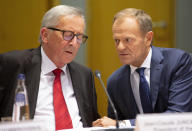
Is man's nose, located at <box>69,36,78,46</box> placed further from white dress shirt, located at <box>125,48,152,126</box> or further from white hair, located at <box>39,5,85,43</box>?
white dress shirt, located at <box>125,48,152,126</box>

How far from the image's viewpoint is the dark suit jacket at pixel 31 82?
6.00 feet

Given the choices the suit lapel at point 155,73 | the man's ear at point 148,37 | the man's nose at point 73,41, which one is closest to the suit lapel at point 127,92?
the suit lapel at point 155,73

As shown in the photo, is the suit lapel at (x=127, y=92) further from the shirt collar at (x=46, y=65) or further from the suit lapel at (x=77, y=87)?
the shirt collar at (x=46, y=65)

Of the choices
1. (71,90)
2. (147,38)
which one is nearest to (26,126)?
(71,90)

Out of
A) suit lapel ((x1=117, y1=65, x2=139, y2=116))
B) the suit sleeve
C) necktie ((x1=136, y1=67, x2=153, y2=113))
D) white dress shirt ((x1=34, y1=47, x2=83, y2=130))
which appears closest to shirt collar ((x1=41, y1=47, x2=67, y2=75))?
white dress shirt ((x1=34, y1=47, x2=83, y2=130))

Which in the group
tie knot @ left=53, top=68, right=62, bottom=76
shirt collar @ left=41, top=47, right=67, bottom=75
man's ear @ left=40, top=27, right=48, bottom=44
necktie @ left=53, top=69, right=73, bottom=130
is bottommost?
necktie @ left=53, top=69, right=73, bottom=130

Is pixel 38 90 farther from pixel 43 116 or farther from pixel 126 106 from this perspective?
pixel 126 106

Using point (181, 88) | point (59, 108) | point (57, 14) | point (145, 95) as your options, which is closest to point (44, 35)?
point (57, 14)

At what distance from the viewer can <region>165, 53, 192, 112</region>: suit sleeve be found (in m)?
1.98

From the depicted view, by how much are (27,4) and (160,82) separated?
1983mm

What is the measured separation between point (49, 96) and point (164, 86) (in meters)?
0.80

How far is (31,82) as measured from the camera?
1880mm

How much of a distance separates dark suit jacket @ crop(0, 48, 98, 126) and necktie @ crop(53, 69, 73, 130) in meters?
0.12

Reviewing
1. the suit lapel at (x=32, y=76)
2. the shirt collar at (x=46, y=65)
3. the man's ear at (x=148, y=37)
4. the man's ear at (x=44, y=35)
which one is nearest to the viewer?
the suit lapel at (x=32, y=76)
